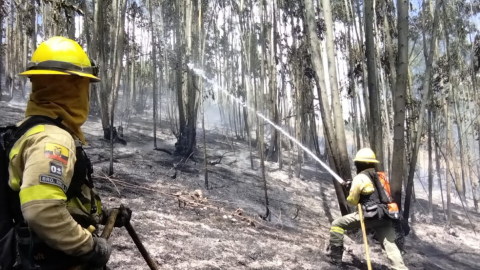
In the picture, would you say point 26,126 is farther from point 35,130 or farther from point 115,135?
point 115,135

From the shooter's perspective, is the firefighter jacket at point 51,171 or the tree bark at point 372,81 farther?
the tree bark at point 372,81

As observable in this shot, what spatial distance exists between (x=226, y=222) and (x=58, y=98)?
4338 millimetres

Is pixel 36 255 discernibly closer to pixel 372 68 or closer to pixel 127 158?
pixel 372 68

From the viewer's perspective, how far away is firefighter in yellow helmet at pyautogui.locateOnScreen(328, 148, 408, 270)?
14.2 ft

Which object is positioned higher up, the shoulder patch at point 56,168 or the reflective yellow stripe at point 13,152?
the reflective yellow stripe at point 13,152

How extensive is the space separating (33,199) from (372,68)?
567 centimetres

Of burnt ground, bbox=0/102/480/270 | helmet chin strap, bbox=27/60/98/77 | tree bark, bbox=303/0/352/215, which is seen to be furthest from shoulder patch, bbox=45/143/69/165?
tree bark, bbox=303/0/352/215

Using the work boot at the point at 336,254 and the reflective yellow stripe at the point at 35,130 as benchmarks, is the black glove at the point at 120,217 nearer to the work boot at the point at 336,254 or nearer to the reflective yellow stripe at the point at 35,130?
the reflective yellow stripe at the point at 35,130

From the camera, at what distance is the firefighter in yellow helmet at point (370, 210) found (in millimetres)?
4324

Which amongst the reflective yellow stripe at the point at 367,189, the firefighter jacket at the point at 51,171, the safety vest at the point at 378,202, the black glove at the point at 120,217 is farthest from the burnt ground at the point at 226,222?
the firefighter jacket at the point at 51,171

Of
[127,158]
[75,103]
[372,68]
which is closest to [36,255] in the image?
[75,103]

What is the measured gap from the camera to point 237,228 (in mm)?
5395

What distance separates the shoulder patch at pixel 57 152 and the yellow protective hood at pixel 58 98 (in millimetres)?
209

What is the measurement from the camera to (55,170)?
133 centimetres
